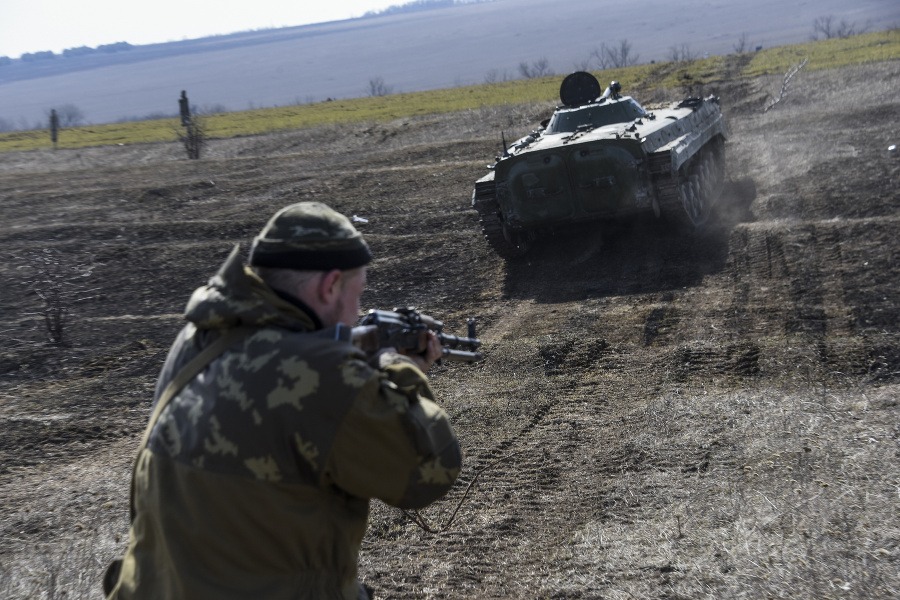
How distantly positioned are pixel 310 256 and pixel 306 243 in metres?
0.03

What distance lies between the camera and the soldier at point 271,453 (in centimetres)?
245

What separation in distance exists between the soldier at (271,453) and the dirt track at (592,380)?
263 centimetres

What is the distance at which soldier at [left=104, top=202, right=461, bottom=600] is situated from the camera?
8.02 ft

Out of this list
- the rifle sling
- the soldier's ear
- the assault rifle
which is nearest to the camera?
the rifle sling

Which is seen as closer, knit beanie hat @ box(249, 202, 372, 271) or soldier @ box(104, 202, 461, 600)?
soldier @ box(104, 202, 461, 600)

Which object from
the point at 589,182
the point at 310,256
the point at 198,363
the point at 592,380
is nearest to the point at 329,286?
the point at 310,256

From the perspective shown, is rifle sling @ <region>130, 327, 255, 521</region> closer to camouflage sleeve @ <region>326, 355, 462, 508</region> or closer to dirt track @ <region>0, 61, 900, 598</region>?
camouflage sleeve @ <region>326, 355, 462, 508</region>

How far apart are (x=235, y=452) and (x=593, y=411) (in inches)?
220

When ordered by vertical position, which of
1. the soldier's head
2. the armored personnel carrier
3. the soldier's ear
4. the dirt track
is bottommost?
the dirt track

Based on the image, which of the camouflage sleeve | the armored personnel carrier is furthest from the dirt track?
the camouflage sleeve

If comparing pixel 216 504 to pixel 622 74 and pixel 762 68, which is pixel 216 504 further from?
pixel 622 74

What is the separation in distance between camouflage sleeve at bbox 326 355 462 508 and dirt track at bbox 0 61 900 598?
2.59 metres

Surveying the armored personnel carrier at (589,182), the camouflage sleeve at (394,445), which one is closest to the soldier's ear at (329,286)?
the camouflage sleeve at (394,445)

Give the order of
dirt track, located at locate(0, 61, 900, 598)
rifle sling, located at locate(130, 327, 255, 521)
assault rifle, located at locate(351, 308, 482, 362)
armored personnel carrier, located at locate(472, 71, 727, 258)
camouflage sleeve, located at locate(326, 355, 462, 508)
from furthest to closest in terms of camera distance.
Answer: armored personnel carrier, located at locate(472, 71, 727, 258) → dirt track, located at locate(0, 61, 900, 598) → assault rifle, located at locate(351, 308, 482, 362) → rifle sling, located at locate(130, 327, 255, 521) → camouflage sleeve, located at locate(326, 355, 462, 508)
